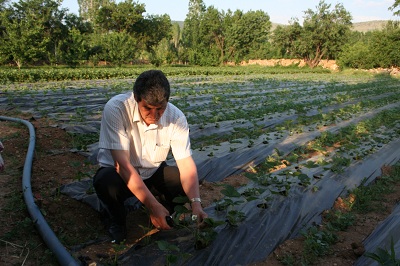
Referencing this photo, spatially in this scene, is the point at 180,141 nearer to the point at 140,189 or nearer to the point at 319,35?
the point at 140,189

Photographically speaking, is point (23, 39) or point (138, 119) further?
point (23, 39)

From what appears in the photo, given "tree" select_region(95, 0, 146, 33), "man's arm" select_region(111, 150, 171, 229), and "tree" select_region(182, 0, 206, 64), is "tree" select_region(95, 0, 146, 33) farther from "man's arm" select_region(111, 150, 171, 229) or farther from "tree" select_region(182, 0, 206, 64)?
"man's arm" select_region(111, 150, 171, 229)

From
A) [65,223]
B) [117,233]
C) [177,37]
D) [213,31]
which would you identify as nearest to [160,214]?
[117,233]

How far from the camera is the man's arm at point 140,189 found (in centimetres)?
204

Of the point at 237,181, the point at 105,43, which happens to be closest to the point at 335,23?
the point at 105,43

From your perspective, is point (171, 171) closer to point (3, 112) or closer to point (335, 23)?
point (3, 112)

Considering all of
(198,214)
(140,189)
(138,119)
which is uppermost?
(138,119)

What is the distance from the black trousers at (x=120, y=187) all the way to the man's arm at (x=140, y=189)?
0.11 m

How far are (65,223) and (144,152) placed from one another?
0.88 m

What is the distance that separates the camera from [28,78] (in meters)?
14.8

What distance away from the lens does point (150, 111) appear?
2111mm

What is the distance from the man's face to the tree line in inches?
953

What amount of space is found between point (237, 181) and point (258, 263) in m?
1.65

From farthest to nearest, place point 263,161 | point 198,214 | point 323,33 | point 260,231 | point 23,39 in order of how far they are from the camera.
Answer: point 323,33
point 23,39
point 263,161
point 260,231
point 198,214
